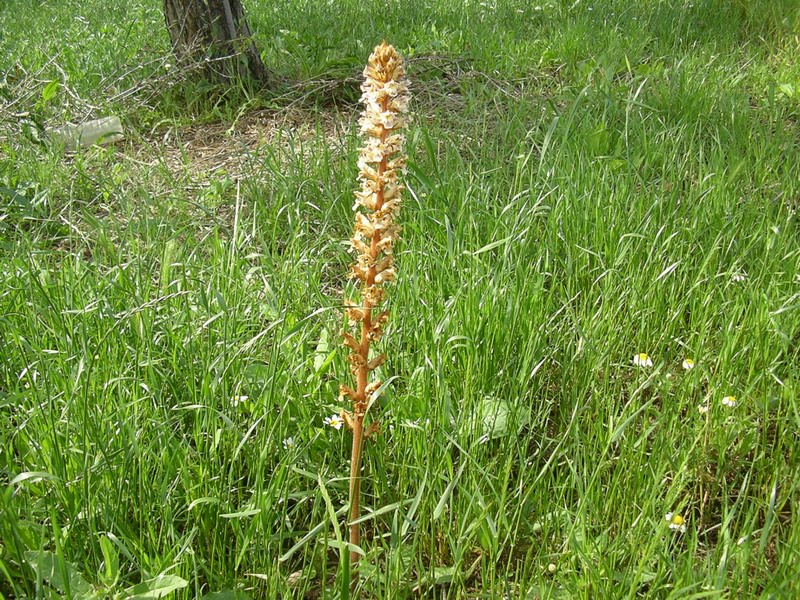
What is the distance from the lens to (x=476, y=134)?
351cm

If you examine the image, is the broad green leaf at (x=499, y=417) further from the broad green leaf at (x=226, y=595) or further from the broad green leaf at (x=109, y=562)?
the broad green leaf at (x=109, y=562)

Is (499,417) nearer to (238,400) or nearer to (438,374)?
(438,374)

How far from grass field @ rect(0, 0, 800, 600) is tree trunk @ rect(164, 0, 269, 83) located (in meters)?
0.68

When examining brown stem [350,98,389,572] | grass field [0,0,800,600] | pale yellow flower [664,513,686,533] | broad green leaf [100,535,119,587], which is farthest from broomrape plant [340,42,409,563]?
pale yellow flower [664,513,686,533]

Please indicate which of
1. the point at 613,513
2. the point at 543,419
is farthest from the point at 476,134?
the point at 613,513

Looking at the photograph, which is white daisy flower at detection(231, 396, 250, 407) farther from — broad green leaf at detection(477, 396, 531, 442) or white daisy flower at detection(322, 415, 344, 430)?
broad green leaf at detection(477, 396, 531, 442)

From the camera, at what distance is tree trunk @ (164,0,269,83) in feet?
14.1

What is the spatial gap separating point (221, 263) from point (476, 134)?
5.33 feet

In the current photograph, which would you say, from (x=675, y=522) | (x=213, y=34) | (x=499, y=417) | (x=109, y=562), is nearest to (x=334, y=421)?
(x=499, y=417)

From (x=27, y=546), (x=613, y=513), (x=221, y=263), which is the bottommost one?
(x=613, y=513)

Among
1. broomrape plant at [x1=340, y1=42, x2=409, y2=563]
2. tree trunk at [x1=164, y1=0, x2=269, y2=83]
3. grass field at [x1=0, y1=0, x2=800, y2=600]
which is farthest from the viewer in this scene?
tree trunk at [x1=164, y1=0, x2=269, y2=83]

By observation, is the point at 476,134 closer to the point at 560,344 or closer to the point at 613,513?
the point at 560,344

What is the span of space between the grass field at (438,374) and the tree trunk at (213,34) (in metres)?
0.68

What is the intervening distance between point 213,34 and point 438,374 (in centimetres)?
320
